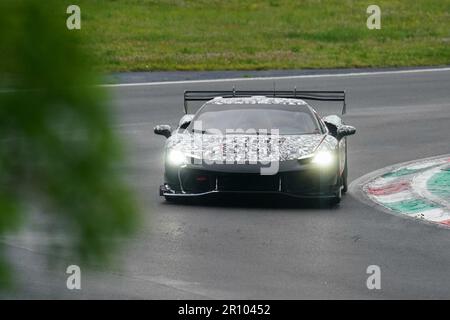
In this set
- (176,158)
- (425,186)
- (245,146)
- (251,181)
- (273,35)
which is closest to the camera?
(251,181)

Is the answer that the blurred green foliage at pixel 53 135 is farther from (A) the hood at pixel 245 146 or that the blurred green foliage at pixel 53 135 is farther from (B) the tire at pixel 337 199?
(B) the tire at pixel 337 199

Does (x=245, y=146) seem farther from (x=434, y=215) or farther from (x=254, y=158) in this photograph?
(x=434, y=215)

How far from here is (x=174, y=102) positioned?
949 inches

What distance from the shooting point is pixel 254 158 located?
12688 mm

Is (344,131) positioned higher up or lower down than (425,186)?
higher up

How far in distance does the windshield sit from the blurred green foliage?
12464 millimetres

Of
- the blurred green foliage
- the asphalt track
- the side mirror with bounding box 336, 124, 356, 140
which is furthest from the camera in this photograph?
the side mirror with bounding box 336, 124, 356, 140

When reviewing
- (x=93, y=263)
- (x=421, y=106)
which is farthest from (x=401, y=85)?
(x=93, y=263)

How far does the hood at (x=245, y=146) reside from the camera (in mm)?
12773

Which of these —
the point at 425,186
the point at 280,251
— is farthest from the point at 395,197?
the point at 280,251

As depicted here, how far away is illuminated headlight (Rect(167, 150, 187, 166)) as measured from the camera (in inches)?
512

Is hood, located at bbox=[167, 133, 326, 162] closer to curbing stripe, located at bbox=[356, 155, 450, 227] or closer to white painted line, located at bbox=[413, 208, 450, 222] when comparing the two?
curbing stripe, located at bbox=[356, 155, 450, 227]

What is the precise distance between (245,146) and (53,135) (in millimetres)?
11849

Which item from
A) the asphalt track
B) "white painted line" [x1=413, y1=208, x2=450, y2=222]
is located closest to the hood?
the asphalt track
